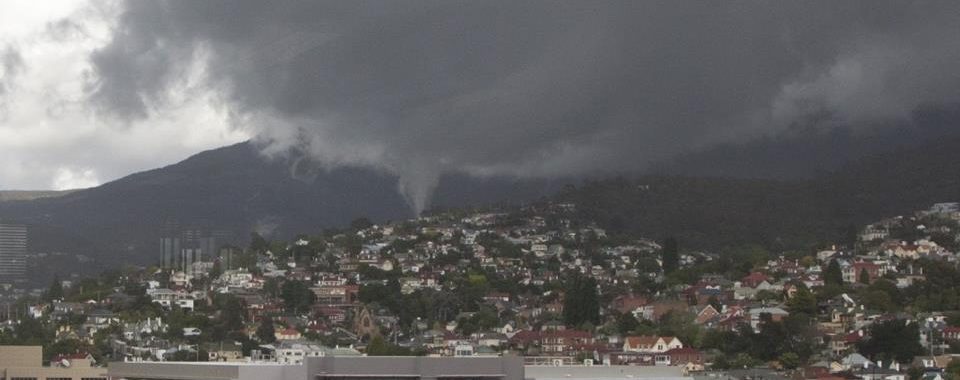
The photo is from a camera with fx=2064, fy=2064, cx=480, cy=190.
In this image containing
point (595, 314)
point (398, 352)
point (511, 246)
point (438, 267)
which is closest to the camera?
point (398, 352)

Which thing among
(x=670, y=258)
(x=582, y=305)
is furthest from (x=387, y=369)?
(x=670, y=258)

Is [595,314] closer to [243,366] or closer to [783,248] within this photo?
[783,248]

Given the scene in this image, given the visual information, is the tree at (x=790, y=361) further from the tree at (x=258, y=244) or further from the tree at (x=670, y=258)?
the tree at (x=258, y=244)

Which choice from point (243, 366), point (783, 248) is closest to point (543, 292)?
point (783, 248)

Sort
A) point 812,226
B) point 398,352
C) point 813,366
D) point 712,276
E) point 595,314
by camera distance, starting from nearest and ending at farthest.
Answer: point 813,366
point 398,352
point 595,314
point 712,276
point 812,226

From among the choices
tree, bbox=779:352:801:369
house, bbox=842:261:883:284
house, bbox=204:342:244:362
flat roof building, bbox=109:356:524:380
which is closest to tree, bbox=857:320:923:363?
tree, bbox=779:352:801:369

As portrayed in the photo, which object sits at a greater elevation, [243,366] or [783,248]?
[783,248]

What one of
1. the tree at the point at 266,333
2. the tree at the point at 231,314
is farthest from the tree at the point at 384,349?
the tree at the point at 231,314
